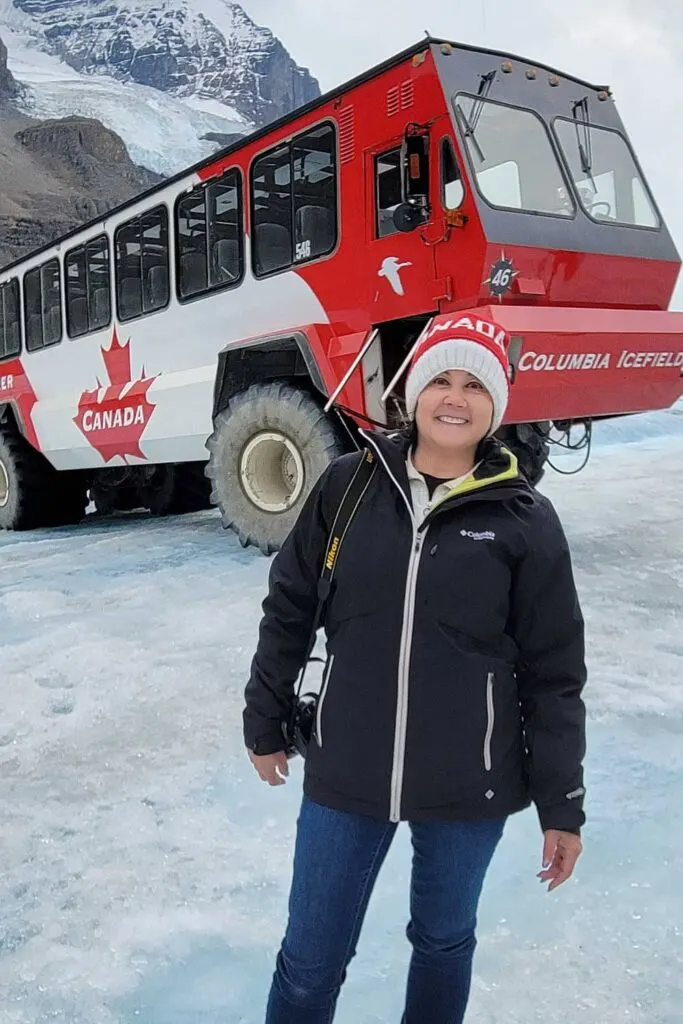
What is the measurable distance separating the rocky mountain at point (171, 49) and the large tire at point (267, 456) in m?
110

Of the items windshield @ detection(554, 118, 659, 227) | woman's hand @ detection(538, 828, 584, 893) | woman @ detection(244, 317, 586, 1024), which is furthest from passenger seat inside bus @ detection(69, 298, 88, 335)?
woman's hand @ detection(538, 828, 584, 893)

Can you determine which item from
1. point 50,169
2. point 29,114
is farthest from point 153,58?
point 50,169

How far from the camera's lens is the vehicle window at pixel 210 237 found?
5480 mm

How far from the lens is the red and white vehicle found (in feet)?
13.9

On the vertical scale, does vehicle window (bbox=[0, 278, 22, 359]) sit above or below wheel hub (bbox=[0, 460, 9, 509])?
above

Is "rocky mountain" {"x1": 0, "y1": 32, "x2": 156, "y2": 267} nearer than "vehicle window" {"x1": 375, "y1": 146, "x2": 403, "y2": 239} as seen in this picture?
No

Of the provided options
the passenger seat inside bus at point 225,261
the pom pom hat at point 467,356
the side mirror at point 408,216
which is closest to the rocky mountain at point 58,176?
the passenger seat inside bus at point 225,261

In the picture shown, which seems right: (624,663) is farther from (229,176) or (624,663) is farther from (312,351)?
(229,176)

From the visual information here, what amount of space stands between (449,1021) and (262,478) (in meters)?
3.91

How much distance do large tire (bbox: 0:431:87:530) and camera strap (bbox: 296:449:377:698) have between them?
6.96m

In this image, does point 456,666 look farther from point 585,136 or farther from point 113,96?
point 113,96

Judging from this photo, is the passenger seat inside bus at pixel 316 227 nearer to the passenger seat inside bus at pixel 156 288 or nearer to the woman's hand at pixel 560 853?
the passenger seat inside bus at pixel 156 288

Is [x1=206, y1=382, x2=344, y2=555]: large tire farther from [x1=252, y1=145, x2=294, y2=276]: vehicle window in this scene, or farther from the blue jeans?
the blue jeans

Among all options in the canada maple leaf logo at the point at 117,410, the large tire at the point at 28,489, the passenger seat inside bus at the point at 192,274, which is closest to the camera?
the passenger seat inside bus at the point at 192,274
